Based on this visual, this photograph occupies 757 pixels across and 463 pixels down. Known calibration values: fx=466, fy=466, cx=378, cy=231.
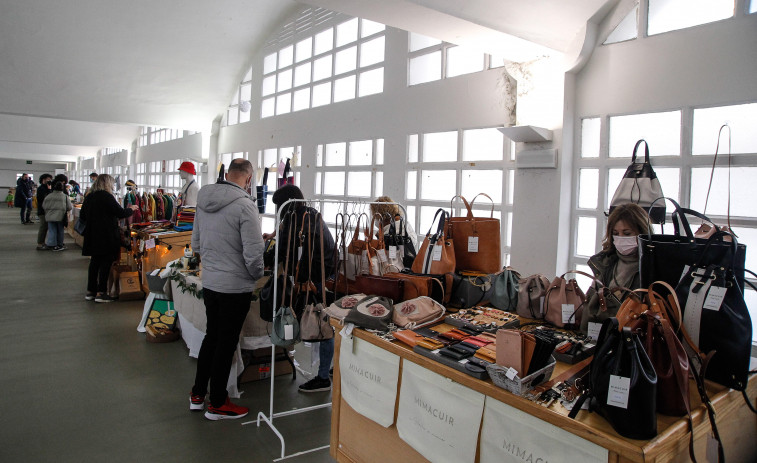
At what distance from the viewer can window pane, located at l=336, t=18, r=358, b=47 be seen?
6664 mm

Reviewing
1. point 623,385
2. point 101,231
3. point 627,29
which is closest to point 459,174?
point 627,29

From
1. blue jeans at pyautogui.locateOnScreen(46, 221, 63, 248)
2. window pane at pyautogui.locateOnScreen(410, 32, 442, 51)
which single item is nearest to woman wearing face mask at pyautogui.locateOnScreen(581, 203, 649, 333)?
window pane at pyautogui.locateOnScreen(410, 32, 442, 51)

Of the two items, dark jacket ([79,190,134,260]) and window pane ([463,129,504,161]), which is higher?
window pane ([463,129,504,161])

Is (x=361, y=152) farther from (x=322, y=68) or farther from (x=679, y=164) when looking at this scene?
(x=679, y=164)

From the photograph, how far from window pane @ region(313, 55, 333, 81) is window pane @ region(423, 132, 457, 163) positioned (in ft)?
8.44

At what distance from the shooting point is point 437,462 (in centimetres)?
190

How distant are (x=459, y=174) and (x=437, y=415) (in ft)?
11.1

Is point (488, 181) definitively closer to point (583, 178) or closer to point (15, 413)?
point (583, 178)

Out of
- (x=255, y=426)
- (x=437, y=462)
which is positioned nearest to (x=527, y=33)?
(x=437, y=462)

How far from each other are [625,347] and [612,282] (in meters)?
1.00

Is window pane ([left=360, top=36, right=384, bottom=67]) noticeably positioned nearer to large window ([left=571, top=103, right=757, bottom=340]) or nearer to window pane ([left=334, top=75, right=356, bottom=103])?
window pane ([left=334, top=75, right=356, bottom=103])

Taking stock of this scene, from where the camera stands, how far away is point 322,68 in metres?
7.29

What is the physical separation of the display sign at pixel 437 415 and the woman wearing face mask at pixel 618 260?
0.72 meters

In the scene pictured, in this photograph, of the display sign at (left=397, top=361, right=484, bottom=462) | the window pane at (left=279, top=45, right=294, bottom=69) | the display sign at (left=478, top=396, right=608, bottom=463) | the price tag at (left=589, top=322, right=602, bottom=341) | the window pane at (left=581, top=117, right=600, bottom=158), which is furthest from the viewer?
the window pane at (left=279, top=45, right=294, bottom=69)
